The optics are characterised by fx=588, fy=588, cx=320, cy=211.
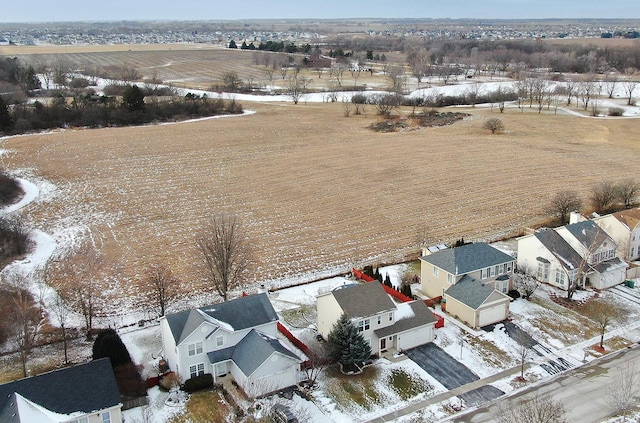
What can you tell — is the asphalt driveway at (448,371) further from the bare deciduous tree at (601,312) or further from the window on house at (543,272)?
the window on house at (543,272)

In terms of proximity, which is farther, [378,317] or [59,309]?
[59,309]

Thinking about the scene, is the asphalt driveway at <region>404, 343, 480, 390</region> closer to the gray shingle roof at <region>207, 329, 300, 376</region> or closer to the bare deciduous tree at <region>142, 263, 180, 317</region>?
the gray shingle roof at <region>207, 329, 300, 376</region>

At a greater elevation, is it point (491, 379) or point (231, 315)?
point (231, 315)

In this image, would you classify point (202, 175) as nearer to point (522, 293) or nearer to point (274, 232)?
point (274, 232)

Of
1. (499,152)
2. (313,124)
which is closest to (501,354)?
(499,152)

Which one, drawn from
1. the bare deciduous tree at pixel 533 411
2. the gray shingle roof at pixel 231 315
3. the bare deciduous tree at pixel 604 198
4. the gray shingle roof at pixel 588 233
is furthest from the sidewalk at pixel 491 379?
the bare deciduous tree at pixel 604 198

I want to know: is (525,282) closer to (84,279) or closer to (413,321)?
(413,321)

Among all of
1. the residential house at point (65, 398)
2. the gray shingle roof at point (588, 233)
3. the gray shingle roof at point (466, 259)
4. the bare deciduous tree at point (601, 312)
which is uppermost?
the gray shingle roof at point (588, 233)

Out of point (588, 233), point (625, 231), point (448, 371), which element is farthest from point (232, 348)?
point (625, 231)
